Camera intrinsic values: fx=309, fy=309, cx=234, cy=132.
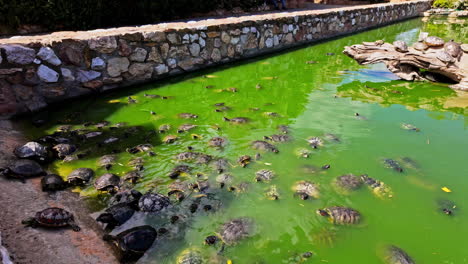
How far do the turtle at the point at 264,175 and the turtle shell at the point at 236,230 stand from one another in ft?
2.43

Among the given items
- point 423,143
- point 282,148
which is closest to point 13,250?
point 282,148

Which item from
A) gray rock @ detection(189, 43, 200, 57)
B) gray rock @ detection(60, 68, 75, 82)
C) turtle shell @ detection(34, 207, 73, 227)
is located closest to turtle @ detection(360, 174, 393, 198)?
turtle shell @ detection(34, 207, 73, 227)

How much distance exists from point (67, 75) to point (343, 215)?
5.28 meters

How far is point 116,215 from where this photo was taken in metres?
3.10

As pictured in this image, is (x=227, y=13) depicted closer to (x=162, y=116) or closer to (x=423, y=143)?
(x=162, y=116)

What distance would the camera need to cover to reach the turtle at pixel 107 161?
3967 mm

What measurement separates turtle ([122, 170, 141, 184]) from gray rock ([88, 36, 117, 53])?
3310 mm

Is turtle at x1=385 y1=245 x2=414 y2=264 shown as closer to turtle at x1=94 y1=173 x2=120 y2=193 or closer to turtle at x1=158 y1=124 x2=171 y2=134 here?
turtle at x1=94 y1=173 x2=120 y2=193

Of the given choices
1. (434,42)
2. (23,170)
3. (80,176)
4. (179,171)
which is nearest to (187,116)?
(179,171)

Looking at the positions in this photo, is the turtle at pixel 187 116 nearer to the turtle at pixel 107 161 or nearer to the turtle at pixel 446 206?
the turtle at pixel 107 161

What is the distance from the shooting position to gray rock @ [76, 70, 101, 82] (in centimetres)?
589

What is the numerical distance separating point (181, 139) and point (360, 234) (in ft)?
9.32

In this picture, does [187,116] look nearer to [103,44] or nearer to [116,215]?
[103,44]

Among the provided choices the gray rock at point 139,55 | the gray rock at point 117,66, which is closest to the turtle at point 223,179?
the gray rock at point 117,66
